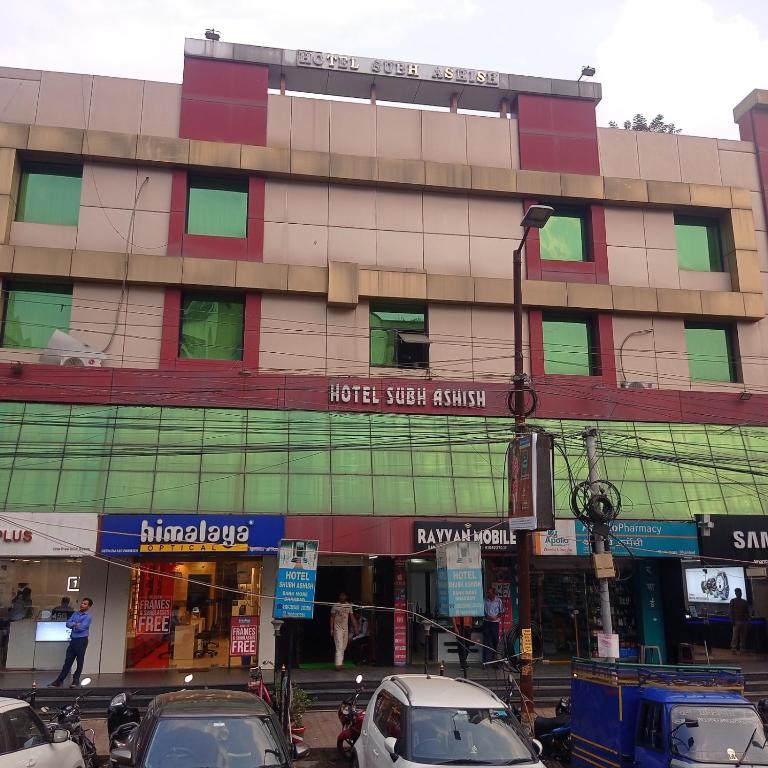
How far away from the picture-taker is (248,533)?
54.9 feet

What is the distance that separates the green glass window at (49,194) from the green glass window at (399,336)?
8.81m

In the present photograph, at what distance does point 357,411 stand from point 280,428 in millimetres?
2110

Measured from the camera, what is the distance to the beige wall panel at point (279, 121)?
21.6 meters

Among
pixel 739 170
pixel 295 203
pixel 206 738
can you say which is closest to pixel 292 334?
pixel 295 203

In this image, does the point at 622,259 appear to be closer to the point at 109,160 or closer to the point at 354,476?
the point at 354,476

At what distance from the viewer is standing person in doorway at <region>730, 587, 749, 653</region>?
19547 millimetres

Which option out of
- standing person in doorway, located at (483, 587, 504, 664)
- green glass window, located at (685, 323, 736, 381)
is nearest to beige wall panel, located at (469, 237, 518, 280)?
green glass window, located at (685, 323, 736, 381)

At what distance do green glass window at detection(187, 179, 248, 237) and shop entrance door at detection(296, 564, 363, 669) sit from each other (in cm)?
985

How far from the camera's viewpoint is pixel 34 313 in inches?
774

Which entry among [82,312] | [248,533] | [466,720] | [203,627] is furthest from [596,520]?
[82,312]

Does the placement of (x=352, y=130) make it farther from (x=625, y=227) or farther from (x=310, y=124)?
(x=625, y=227)

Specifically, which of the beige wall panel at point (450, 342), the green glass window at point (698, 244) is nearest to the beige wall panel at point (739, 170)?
the green glass window at point (698, 244)

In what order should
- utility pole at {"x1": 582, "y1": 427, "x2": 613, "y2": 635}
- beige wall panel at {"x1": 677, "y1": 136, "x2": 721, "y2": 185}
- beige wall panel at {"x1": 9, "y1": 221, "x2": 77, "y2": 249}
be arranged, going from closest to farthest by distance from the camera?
utility pole at {"x1": 582, "y1": 427, "x2": 613, "y2": 635} < beige wall panel at {"x1": 9, "y1": 221, "x2": 77, "y2": 249} < beige wall panel at {"x1": 677, "y1": 136, "x2": 721, "y2": 185}

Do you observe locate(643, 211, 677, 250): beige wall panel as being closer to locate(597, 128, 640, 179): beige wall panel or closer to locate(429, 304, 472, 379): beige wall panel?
locate(597, 128, 640, 179): beige wall panel
